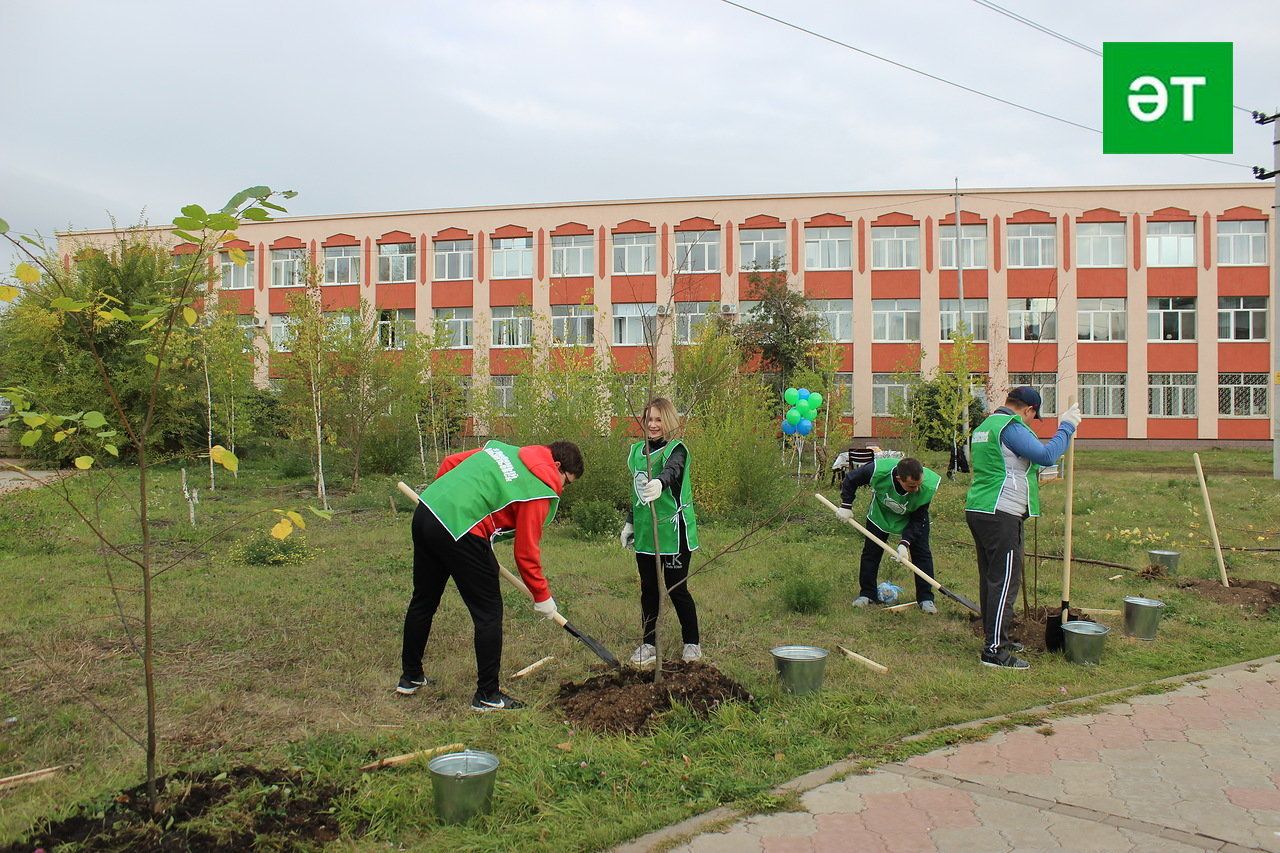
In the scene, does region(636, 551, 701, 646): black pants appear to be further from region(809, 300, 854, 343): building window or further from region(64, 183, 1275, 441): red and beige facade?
region(809, 300, 854, 343): building window

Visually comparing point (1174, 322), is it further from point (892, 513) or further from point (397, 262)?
point (892, 513)

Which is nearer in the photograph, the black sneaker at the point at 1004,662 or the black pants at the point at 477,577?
the black pants at the point at 477,577

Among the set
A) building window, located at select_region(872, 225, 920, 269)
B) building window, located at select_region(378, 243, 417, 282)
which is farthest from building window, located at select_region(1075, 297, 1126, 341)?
building window, located at select_region(378, 243, 417, 282)

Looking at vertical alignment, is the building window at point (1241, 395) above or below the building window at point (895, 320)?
below

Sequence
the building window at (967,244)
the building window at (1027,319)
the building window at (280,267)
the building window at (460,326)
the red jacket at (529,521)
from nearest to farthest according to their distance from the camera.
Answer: the red jacket at (529,521), the building window at (1027,319), the building window at (967,244), the building window at (460,326), the building window at (280,267)

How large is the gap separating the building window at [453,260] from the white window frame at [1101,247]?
23.7m

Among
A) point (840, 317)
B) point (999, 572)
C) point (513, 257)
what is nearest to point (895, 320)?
point (840, 317)

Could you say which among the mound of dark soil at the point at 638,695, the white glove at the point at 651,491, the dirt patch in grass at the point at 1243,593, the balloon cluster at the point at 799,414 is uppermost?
the balloon cluster at the point at 799,414

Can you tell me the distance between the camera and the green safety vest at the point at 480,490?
457 cm

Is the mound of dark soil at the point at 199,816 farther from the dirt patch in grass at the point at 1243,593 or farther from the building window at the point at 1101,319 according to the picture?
the building window at the point at 1101,319

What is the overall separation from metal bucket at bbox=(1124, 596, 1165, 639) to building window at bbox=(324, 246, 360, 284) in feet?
116

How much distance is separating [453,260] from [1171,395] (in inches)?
1122

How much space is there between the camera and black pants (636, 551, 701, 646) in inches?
214

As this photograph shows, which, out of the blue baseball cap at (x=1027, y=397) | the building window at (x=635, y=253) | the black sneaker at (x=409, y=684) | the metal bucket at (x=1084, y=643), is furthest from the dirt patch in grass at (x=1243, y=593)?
the building window at (x=635, y=253)
